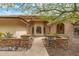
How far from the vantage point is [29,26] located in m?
2.89

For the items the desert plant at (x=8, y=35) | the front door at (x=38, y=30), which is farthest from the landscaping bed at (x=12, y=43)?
the front door at (x=38, y=30)

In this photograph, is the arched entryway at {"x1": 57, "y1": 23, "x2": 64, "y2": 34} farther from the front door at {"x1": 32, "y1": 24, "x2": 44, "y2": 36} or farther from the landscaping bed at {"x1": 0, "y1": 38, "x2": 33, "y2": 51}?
the landscaping bed at {"x1": 0, "y1": 38, "x2": 33, "y2": 51}

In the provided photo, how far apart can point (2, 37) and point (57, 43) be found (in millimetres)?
694

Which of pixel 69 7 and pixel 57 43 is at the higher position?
pixel 69 7

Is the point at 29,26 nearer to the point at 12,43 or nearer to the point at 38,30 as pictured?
the point at 38,30

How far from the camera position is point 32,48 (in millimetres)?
2906

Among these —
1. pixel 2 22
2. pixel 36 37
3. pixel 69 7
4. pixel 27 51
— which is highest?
pixel 69 7

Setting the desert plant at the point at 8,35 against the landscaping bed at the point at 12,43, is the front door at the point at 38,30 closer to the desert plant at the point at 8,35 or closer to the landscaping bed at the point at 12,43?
the landscaping bed at the point at 12,43

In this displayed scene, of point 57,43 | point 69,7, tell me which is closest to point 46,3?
point 69,7

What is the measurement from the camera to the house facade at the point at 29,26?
2.85 meters

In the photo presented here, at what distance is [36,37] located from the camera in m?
2.89

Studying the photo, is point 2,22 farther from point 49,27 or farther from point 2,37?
point 49,27

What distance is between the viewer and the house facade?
2852mm

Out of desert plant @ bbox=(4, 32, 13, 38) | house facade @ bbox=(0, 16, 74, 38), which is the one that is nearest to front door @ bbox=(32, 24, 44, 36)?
house facade @ bbox=(0, 16, 74, 38)
